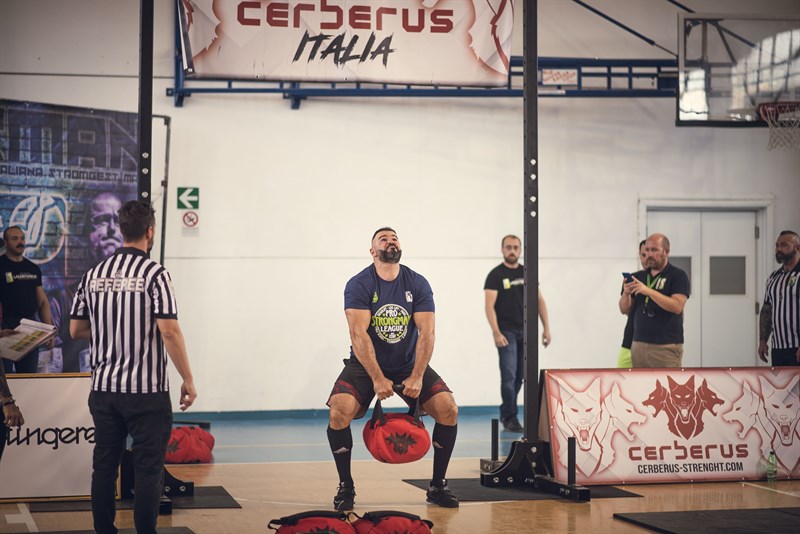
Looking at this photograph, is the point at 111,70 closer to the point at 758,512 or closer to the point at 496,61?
the point at 496,61

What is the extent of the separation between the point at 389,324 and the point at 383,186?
5493 mm

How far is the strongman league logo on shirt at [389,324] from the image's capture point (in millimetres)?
6754

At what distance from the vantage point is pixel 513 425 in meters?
10.1

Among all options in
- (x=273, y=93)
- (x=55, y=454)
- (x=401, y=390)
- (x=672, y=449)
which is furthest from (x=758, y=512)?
(x=273, y=93)

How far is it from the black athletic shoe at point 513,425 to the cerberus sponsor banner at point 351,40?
363cm

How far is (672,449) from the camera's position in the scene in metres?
7.73

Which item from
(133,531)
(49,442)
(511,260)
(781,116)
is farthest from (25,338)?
(781,116)

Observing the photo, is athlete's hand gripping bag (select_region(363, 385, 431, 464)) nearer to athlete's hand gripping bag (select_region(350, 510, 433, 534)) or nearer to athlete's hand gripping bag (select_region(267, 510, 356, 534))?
athlete's hand gripping bag (select_region(350, 510, 433, 534))

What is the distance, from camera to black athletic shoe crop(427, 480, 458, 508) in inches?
262

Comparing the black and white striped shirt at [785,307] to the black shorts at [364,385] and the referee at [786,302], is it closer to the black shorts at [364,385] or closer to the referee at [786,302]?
the referee at [786,302]

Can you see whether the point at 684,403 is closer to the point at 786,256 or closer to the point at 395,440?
the point at 786,256

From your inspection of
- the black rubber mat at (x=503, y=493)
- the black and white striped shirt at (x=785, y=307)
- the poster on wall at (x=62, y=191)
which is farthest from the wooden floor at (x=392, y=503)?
the poster on wall at (x=62, y=191)

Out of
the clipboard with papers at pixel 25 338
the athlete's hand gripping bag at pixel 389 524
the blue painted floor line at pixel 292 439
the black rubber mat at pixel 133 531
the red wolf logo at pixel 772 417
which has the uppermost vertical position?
the clipboard with papers at pixel 25 338

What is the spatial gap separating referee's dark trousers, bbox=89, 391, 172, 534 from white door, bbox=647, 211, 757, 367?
8909 millimetres
